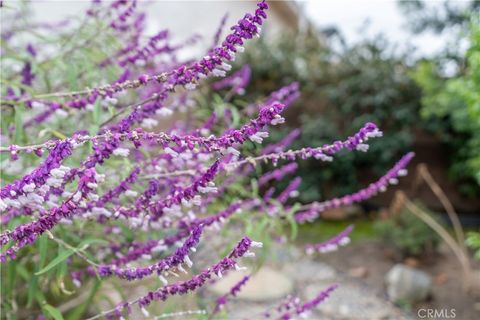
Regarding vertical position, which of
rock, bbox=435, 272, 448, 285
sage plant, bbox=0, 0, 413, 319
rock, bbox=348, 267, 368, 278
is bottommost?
sage plant, bbox=0, 0, 413, 319

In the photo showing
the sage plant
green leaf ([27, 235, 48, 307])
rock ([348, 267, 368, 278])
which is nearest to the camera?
the sage plant

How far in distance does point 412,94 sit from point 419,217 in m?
3.09

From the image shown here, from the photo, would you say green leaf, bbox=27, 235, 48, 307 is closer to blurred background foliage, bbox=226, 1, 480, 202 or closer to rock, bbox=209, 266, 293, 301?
rock, bbox=209, 266, 293, 301

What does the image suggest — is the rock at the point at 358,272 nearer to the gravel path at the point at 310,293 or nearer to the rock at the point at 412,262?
the gravel path at the point at 310,293

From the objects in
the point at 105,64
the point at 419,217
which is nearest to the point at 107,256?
the point at 105,64

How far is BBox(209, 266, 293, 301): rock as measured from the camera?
4.17 meters

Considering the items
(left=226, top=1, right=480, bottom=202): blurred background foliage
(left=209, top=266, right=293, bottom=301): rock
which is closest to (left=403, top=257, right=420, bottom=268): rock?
(left=209, top=266, right=293, bottom=301): rock

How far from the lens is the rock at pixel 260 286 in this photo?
417 centimetres

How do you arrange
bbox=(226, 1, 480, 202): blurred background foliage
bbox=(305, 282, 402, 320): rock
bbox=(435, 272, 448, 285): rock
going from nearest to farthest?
bbox=(305, 282, 402, 320): rock < bbox=(435, 272, 448, 285): rock < bbox=(226, 1, 480, 202): blurred background foliage

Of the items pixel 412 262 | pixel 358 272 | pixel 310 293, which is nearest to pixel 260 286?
pixel 310 293

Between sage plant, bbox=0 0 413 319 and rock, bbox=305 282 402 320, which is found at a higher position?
rock, bbox=305 282 402 320

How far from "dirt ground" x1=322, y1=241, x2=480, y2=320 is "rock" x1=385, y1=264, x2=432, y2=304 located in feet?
0.27

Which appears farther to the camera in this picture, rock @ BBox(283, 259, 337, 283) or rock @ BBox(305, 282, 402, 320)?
rock @ BBox(283, 259, 337, 283)

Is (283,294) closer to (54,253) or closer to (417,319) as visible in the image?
(417,319)
